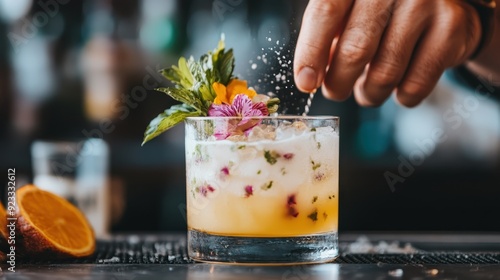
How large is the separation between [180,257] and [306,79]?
0.39 m

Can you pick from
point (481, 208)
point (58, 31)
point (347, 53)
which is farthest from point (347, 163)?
point (347, 53)

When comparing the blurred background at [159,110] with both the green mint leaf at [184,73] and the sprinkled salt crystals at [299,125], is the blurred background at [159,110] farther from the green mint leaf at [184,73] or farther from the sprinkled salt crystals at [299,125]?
the sprinkled salt crystals at [299,125]

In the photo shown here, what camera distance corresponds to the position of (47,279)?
118cm

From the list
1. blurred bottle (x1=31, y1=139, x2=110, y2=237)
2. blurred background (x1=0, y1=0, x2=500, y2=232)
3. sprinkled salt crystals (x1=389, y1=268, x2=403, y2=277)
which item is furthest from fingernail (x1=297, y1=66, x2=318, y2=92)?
blurred background (x1=0, y1=0, x2=500, y2=232)

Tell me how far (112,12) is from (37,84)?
0.51 m

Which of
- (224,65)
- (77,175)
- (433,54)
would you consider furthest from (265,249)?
(77,175)

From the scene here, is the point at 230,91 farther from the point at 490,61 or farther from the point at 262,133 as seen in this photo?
the point at 490,61

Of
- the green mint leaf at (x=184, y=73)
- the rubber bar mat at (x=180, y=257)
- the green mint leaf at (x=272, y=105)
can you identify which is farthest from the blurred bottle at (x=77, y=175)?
the green mint leaf at (x=272, y=105)

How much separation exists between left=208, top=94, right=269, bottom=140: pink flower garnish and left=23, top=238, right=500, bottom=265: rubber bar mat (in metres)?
0.24

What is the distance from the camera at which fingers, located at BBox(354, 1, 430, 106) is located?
1.56 meters

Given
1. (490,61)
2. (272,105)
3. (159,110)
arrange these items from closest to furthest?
1. (272,105)
2. (490,61)
3. (159,110)

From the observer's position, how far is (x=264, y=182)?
50.6 inches

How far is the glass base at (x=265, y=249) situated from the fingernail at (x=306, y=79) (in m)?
0.29

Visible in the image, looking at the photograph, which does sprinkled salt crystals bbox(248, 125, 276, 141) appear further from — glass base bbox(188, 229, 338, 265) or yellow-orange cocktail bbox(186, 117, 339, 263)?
glass base bbox(188, 229, 338, 265)
